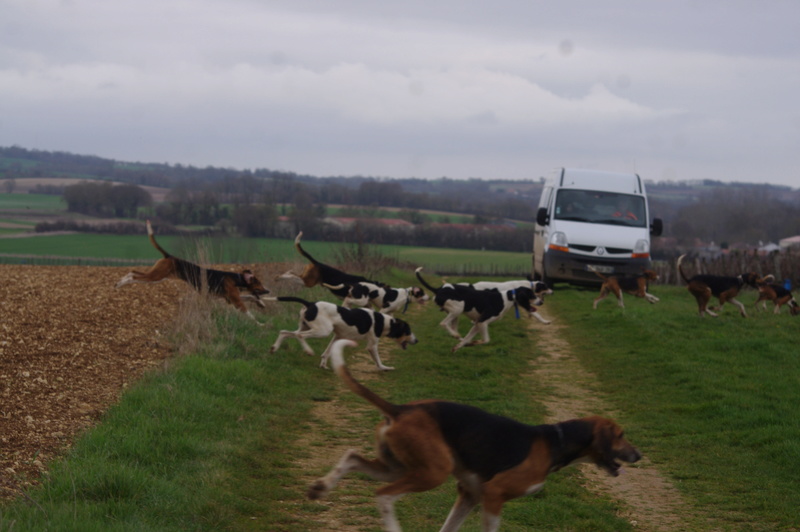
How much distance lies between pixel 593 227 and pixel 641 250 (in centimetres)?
134

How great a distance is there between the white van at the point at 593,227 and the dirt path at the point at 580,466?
846 centimetres

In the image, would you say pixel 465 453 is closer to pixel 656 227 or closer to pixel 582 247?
pixel 582 247

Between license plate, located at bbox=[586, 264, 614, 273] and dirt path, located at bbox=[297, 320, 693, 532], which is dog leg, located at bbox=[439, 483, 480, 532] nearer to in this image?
dirt path, located at bbox=[297, 320, 693, 532]

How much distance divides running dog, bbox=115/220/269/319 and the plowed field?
618 mm

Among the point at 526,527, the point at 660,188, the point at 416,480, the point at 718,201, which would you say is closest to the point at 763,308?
the point at 526,527

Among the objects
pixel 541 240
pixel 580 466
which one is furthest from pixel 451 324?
pixel 541 240

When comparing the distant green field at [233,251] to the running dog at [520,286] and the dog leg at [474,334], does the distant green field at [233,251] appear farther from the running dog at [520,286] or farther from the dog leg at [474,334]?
the running dog at [520,286]

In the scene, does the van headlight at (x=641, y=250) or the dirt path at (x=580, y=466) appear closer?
the dirt path at (x=580, y=466)

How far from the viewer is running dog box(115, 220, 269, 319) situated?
45.6 ft

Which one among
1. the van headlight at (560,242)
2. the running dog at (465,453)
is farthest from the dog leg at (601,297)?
the running dog at (465,453)

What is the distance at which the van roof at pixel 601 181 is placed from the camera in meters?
22.1

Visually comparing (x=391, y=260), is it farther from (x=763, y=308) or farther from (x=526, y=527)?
(x=526, y=527)

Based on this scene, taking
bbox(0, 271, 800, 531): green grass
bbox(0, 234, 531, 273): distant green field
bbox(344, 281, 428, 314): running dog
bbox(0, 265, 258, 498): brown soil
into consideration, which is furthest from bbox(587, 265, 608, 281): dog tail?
bbox(0, 265, 258, 498): brown soil

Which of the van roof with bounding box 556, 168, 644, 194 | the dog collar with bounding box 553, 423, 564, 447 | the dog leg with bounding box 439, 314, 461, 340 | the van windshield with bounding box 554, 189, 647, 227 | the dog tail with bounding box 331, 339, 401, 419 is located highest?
the van roof with bounding box 556, 168, 644, 194
